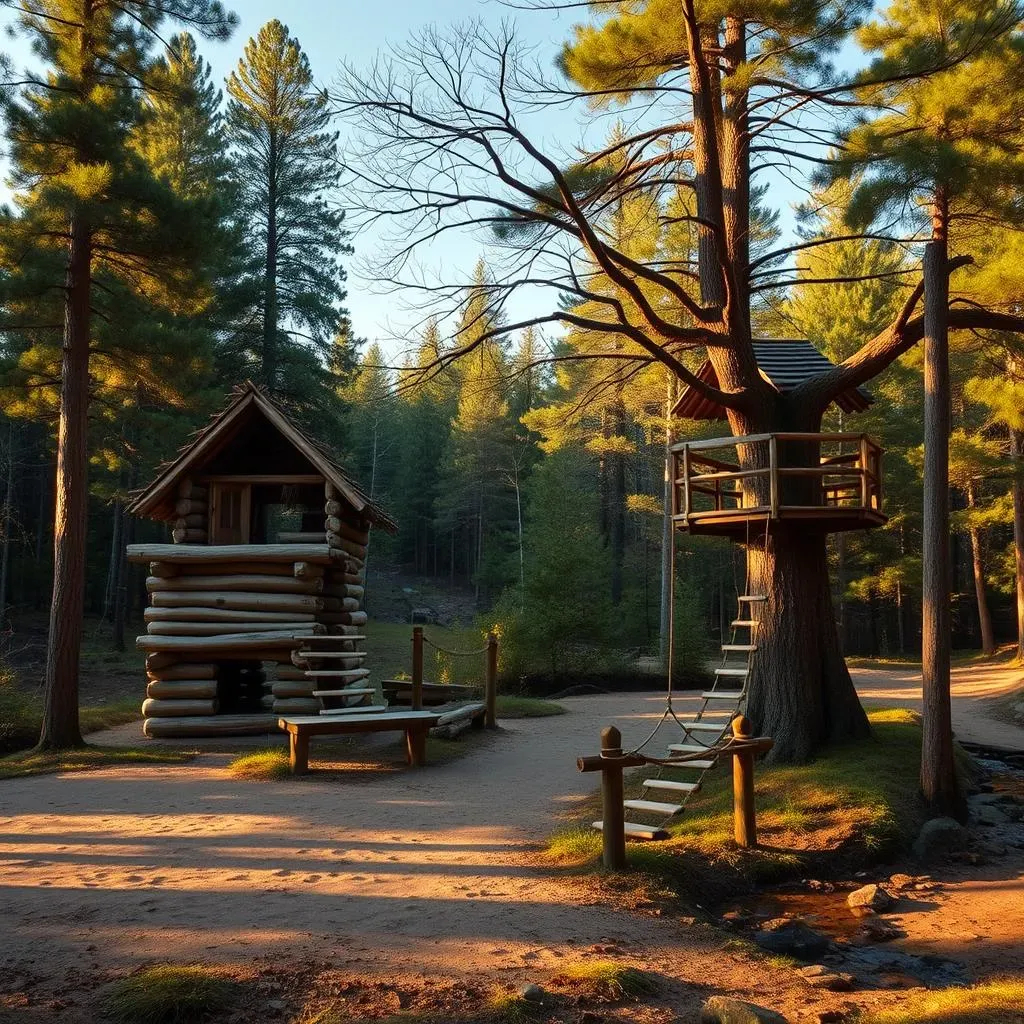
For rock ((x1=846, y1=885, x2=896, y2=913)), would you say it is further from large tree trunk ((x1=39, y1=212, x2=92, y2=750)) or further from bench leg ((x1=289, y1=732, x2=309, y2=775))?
large tree trunk ((x1=39, y1=212, x2=92, y2=750))

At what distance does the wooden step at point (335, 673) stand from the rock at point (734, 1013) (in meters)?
10.3

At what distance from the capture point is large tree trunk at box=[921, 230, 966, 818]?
972 centimetres

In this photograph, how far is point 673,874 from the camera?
24.4 feet

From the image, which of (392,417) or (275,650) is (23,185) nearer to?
(275,650)

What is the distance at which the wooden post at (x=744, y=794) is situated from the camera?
27.3 ft

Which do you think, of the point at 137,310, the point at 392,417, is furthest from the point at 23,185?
the point at 392,417

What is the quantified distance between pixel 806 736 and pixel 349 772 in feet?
19.8

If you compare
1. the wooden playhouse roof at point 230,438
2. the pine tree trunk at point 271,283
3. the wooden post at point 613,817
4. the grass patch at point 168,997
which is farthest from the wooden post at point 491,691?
the pine tree trunk at point 271,283

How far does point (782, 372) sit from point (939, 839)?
258 inches

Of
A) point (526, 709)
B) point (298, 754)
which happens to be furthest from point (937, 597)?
point (526, 709)

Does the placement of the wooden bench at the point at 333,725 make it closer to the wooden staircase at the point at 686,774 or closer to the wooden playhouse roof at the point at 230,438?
the wooden staircase at the point at 686,774

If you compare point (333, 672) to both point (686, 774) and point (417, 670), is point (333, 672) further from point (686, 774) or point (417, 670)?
point (686, 774)

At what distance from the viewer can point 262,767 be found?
11.8 meters

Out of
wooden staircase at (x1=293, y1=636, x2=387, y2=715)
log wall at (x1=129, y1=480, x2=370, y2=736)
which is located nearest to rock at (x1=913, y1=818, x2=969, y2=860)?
wooden staircase at (x1=293, y1=636, x2=387, y2=715)
